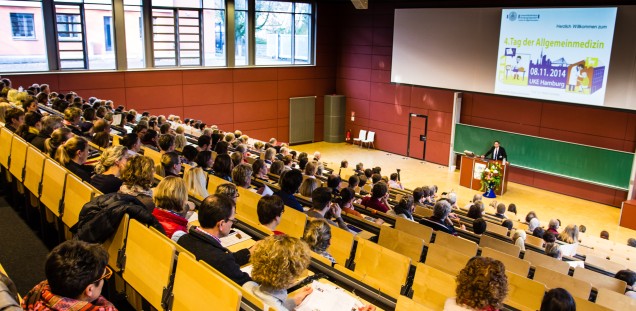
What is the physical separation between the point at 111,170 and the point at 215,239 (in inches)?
61.4

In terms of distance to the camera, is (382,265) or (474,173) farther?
(474,173)

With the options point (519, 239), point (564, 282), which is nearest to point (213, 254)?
point (564, 282)

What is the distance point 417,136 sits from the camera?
1568 cm

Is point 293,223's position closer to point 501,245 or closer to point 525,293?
point 525,293

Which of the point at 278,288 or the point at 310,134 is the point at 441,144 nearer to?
the point at 310,134

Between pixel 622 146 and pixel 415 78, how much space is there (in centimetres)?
584

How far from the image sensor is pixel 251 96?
53.2ft

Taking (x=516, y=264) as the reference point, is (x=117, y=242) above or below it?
above

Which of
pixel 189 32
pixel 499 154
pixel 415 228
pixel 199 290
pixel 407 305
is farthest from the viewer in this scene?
pixel 189 32

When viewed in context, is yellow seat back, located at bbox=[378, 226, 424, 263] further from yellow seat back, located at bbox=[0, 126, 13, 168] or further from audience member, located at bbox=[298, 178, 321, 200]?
yellow seat back, located at bbox=[0, 126, 13, 168]

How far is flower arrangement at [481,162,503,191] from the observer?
12289 millimetres

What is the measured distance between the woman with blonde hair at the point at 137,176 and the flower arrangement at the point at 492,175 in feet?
32.9

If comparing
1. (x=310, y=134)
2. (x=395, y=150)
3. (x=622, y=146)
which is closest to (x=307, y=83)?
(x=310, y=134)

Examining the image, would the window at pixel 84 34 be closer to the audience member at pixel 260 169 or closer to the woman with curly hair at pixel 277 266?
the audience member at pixel 260 169
